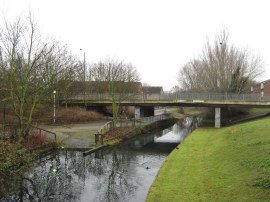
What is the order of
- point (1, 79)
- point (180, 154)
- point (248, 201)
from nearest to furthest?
point (248, 201) < point (180, 154) < point (1, 79)

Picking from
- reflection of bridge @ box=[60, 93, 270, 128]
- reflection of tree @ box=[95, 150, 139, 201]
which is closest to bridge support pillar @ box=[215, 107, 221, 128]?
reflection of bridge @ box=[60, 93, 270, 128]

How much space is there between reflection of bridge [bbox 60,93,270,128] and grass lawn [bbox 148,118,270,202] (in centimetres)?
2182

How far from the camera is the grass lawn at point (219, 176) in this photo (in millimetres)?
11852

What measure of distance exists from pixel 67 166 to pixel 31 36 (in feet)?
36.0

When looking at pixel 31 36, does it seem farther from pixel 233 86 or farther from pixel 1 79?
pixel 233 86

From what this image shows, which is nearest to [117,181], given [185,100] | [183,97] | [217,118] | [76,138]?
[76,138]

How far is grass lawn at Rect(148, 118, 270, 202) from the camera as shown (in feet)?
38.9

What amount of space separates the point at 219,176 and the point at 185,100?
95.7 ft

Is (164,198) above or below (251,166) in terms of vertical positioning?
below

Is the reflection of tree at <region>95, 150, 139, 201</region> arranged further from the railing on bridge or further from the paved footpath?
the railing on bridge

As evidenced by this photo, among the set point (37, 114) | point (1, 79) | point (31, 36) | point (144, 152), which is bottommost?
point (144, 152)

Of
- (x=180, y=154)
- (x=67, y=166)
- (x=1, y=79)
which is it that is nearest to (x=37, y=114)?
(x=1, y=79)

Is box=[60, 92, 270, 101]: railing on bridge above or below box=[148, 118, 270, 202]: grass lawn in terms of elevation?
above

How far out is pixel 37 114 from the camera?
3928cm
